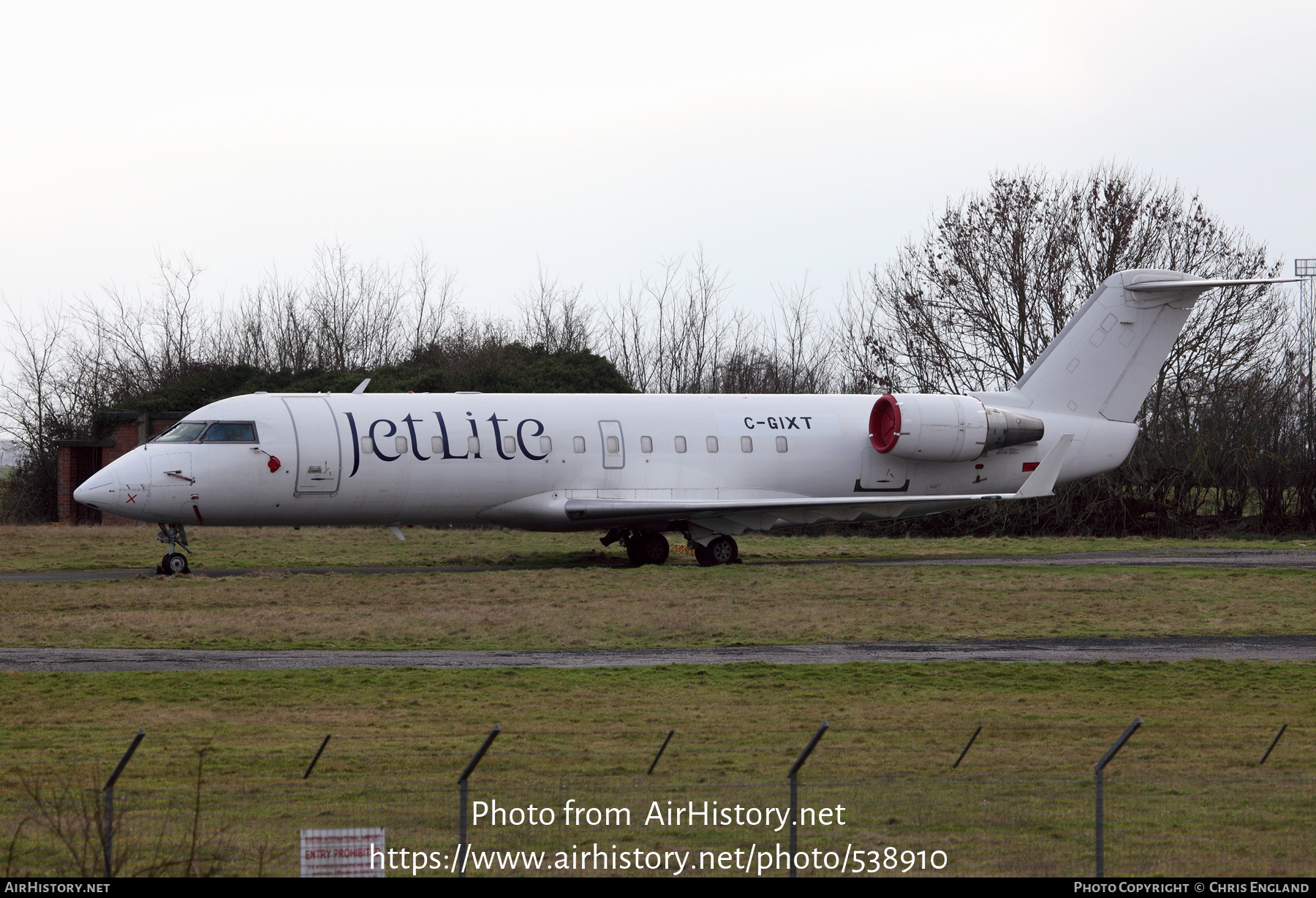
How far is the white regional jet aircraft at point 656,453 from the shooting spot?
25.3 meters

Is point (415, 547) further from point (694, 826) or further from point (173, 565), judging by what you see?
point (694, 826)

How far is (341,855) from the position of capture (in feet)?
21.0

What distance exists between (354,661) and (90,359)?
4792cm

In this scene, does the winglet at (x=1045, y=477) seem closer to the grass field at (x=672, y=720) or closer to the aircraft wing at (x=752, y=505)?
the aircraft wing at (x=752, y=505)

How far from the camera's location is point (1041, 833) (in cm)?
823

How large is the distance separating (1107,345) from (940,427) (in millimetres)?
5245

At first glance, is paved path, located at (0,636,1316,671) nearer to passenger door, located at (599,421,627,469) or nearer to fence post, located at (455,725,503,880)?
fence post, located at (455,725,503,880)

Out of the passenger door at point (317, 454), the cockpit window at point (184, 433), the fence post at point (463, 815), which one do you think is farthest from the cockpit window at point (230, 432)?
the fence post at point (463, 815)

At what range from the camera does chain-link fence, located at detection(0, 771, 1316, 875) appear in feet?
24.2

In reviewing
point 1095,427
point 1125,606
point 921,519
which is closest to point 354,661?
point 1125,606

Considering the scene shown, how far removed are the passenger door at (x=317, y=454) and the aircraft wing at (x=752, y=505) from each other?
481 cm

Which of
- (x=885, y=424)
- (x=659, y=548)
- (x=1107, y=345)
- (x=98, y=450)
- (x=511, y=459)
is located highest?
(x=1107, y=345)

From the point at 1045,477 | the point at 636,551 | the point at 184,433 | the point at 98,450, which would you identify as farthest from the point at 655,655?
the point at 98,450
